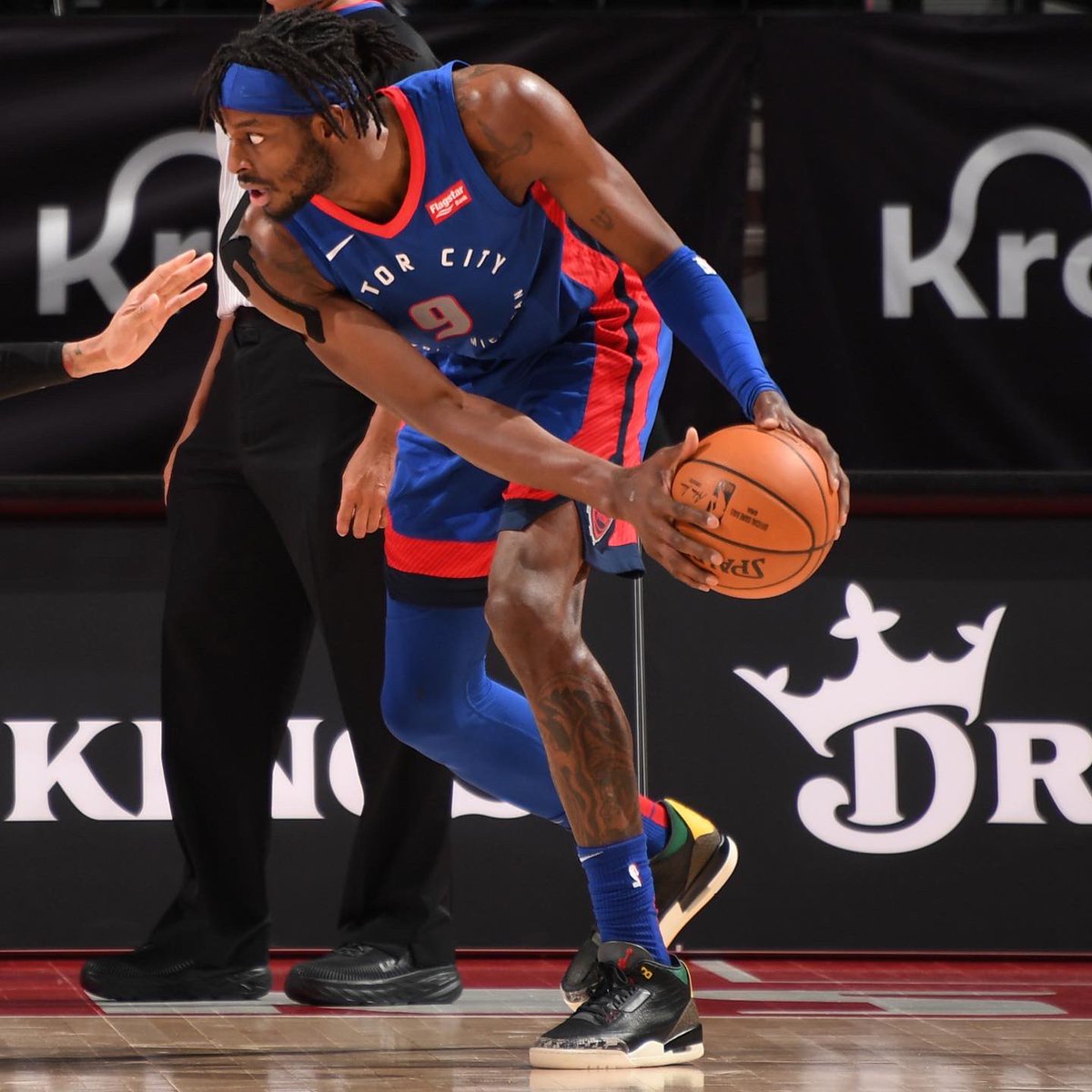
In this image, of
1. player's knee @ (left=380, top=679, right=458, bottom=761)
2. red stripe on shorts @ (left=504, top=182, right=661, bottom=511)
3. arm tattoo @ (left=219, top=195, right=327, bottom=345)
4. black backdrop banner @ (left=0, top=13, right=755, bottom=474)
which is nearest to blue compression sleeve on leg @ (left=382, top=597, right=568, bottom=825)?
player's knee @ (left=380, top=679, right=458, bottom=761)

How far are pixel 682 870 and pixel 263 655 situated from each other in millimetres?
1127

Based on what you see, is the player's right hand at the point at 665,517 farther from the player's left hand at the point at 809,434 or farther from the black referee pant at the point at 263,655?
the black referee pant at the point at 263,655

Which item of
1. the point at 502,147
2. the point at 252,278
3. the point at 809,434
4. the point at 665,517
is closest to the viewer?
the point at 665,517

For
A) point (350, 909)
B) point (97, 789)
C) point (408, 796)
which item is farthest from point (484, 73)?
point (97, 789)

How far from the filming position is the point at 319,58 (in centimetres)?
330

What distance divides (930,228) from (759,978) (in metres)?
1.94

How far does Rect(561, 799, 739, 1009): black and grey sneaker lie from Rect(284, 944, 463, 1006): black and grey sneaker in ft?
1.40

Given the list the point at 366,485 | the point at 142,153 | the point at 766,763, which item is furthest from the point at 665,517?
the point at 142,153

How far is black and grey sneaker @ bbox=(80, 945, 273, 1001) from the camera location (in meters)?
3.97

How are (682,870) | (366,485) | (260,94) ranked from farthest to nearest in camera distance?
(366,485), (682,870), (260,94)

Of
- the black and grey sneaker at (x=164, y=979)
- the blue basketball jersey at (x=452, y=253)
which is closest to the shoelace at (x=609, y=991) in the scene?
the black and grey sneaker at (x=164, y=979)

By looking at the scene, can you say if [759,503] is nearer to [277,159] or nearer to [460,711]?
[460,711]

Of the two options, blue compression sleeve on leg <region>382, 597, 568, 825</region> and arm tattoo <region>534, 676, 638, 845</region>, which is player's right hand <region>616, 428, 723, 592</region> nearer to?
arm tattoo <region>534, 676, 638, 845</region>

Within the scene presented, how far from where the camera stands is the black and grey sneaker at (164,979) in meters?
3.97
